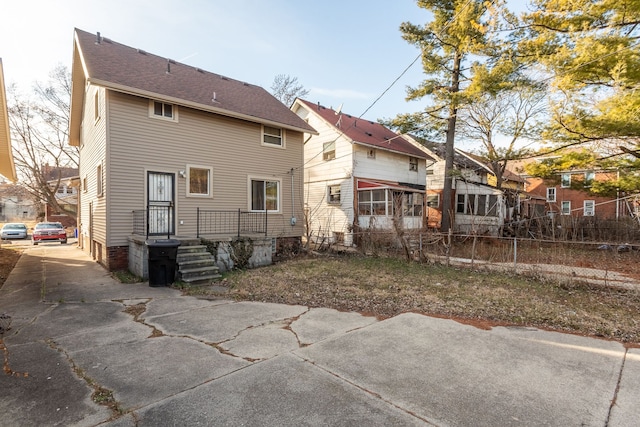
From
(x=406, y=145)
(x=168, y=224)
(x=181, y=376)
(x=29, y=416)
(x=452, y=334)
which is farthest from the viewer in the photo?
(x=406, y=145)

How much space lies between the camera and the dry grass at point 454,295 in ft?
16.7

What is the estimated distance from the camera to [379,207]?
16.2 meters

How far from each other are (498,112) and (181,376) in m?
21.4

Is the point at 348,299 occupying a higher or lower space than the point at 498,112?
lower

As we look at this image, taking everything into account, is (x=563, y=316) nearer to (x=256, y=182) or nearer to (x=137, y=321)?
(x=137, y=321)

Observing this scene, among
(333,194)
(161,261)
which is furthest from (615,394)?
(333,194)

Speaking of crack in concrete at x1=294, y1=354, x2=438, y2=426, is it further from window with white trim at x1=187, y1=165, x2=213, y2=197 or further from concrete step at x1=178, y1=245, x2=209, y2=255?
window with white trim at x1=187, y1=165, x2=213, y2=197

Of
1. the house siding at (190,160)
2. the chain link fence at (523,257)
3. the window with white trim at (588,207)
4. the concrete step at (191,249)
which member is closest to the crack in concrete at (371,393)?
the concrete step at (191,249)

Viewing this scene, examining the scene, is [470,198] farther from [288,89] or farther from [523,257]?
[288,89]

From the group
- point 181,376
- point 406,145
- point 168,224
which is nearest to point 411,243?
point 168,224

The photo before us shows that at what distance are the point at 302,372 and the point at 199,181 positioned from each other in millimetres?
8877

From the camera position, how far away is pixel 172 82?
1101cm

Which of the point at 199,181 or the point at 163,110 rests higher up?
the point at 163,110

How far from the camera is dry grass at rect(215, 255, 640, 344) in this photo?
16.7 feet
